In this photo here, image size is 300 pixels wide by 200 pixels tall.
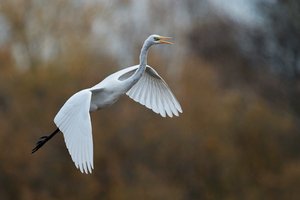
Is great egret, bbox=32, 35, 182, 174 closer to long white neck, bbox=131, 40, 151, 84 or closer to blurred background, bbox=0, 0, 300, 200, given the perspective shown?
long white neck, bbox=131, 40, 151, 84

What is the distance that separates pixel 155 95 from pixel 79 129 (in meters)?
2.16

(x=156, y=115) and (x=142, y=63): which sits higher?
(x=142, y=63)

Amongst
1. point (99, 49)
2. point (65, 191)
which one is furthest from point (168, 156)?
point (99, 49)

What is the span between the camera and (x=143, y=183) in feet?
88.0

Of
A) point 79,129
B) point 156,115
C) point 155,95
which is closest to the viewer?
point 79,129

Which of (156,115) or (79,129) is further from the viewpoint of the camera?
(156,115)

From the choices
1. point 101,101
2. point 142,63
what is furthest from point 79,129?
point 142,63

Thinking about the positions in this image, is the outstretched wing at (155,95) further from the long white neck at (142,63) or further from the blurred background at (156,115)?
the blurred background at (156,115)

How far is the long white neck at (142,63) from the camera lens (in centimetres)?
1088

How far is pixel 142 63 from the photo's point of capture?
1095cm

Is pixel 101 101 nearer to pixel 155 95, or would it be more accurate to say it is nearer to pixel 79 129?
pixel 79 129

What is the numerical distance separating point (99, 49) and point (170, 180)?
19.9 ft

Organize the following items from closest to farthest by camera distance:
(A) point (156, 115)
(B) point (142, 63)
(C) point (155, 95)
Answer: (B) point (142, 63) → (C) point (155, 95) → (A) point (156, 115)

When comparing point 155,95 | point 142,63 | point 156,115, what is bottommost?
point 156,115
